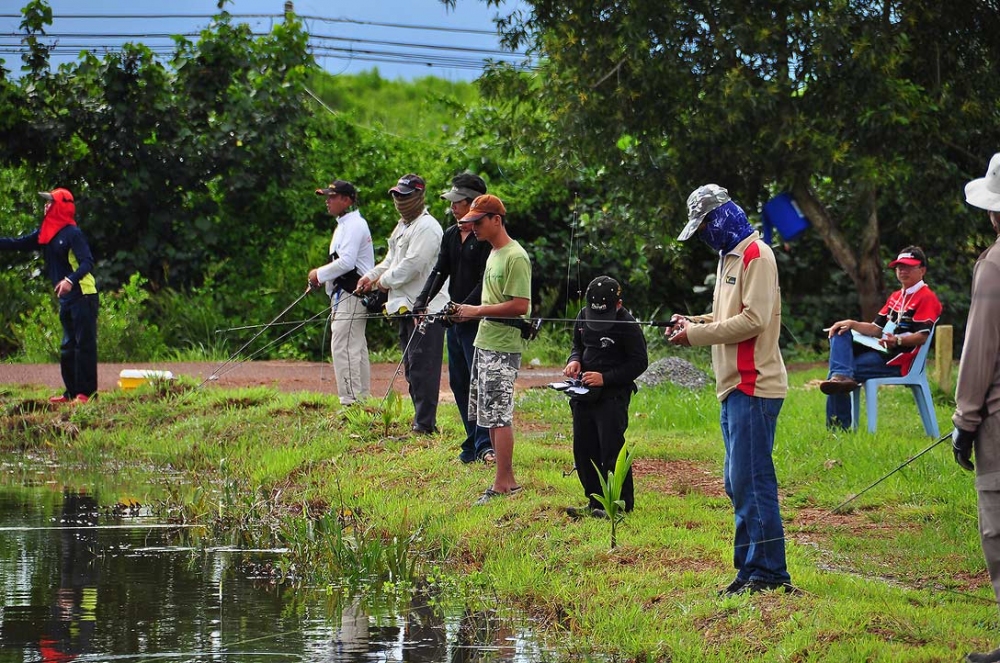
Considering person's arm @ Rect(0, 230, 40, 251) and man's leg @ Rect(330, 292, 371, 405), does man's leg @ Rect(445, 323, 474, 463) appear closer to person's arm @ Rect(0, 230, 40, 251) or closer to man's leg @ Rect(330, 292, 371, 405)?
man's leg @ Rect(330, 292, 371, 405)

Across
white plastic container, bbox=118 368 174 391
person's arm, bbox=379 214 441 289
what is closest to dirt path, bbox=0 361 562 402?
white plastic container, bbox=118 368 174 391

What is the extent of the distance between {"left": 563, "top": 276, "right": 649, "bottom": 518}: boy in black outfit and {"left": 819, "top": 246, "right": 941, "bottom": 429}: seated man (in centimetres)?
270

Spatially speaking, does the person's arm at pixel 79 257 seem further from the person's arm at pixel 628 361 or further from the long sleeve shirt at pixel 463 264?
the person's arm at pixel 628 361

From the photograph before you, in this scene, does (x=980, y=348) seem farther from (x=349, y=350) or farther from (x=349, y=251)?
(x=349, y=350)

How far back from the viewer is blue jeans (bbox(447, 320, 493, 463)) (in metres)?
8.29

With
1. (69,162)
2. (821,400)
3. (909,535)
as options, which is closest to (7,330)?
(69,162)

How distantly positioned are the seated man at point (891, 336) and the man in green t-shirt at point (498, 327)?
105 inches

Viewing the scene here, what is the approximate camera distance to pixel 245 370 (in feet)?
46.6

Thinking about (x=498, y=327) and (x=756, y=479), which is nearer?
(x=756, y=479)

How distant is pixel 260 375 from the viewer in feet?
45.2

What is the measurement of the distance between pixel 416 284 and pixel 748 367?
4.58 m

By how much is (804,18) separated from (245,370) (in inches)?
267

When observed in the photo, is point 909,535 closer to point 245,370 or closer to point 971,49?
point 971,49

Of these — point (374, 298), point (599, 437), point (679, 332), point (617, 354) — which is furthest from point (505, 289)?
point (374, 298)
